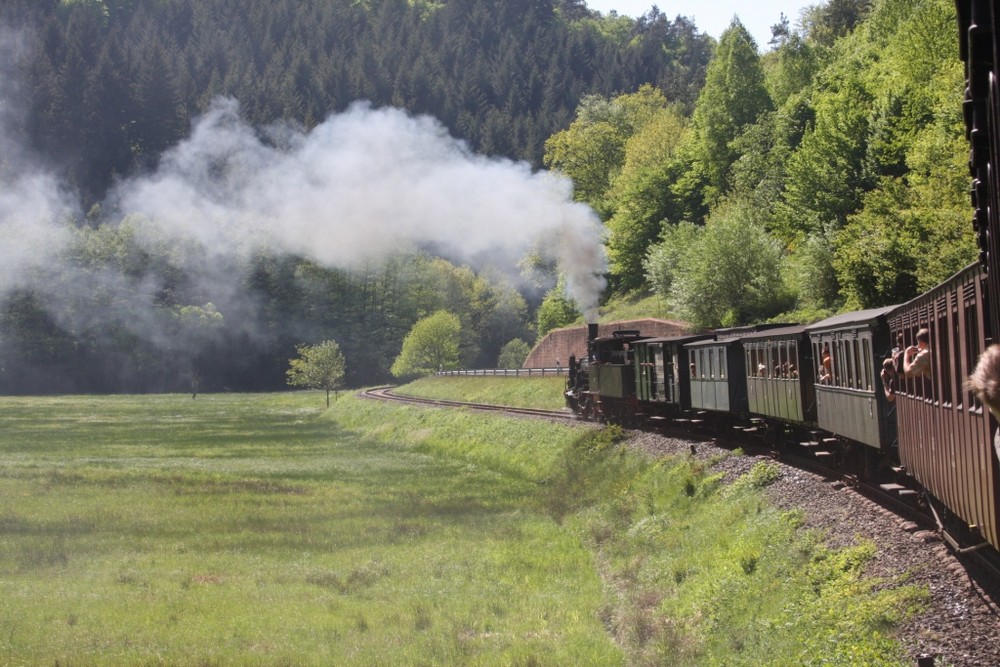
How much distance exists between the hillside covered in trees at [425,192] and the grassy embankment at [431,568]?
14969 mm

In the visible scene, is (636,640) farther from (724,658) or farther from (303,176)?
(303,176)

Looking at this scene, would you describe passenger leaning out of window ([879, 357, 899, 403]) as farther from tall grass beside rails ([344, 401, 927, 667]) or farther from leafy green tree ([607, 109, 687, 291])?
leafy green tree ([607, 109, 687, 291])

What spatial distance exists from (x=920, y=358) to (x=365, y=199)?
62208 millimetres

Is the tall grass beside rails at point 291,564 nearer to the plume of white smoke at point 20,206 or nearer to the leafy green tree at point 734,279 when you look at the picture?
the leafy green tree at point 734,279

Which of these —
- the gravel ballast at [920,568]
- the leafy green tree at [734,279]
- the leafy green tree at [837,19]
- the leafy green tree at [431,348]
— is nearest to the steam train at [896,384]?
the gravel ballast at [920,568]

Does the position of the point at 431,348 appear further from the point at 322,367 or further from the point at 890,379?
the point at 890,379

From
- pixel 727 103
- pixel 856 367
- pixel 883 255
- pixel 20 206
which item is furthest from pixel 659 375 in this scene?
pixel 20 206

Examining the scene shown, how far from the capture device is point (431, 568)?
69.1 feet

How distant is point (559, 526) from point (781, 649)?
1412cm

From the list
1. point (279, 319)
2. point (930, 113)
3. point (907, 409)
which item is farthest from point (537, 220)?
point (279, 319)

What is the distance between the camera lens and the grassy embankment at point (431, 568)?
13.9m

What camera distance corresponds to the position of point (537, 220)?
57.1 meters

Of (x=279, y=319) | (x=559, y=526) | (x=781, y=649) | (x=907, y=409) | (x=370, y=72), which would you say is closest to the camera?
(x=781, y=649)

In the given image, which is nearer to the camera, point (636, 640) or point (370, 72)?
point (636, 640)
